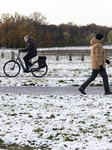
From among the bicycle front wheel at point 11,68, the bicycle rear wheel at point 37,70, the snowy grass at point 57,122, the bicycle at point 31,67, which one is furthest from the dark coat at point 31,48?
the snowy grass at point 57,122

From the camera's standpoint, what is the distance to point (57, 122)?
17.1 feet

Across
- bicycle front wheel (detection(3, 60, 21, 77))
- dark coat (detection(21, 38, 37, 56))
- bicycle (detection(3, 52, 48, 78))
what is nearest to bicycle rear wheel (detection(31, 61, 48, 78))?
bicycle (detection(3, 52, 48, 78))

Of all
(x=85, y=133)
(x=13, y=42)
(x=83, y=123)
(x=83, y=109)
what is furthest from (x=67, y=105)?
(x=13, y=42)

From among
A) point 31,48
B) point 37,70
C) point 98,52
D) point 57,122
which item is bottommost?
point 57,122

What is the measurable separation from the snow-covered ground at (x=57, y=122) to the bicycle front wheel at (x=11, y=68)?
469cm

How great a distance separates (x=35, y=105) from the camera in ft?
21.9

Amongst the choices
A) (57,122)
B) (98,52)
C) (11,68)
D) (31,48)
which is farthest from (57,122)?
(11,68)

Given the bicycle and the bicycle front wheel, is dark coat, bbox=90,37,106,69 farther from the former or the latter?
the bicycle front wheel

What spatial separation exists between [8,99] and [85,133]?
3258mm

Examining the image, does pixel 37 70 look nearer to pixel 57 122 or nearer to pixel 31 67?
pixel 31 67

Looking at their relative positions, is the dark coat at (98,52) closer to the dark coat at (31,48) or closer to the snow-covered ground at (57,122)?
the snow-covered ground at (57,122)

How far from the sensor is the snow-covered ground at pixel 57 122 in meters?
4.23

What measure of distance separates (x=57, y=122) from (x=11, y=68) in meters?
7.40

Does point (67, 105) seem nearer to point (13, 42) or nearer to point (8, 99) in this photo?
point (8, 99)
